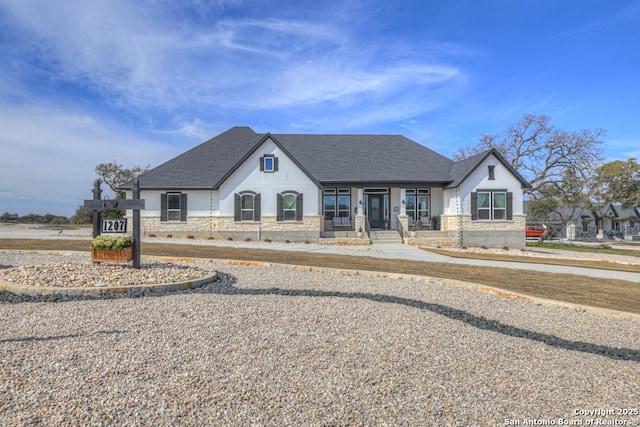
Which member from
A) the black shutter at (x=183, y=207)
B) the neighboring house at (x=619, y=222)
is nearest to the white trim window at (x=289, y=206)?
the black shutter at (x=183, y=207)

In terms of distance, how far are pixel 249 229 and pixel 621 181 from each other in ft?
127

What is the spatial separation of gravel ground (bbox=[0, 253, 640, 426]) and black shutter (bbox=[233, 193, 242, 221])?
16.0 m

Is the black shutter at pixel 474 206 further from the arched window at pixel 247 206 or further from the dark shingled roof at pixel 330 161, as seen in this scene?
the arched window at pixel 247 206

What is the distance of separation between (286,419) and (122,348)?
7.56 feet

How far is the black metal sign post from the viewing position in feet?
29.0

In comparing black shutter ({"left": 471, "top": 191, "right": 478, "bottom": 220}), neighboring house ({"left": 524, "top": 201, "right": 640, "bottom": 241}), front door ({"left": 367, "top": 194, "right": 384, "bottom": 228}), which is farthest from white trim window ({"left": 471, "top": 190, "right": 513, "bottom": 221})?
neighboring house ({"left": 524, "top": 201, "right": 640, "bottom": 241})

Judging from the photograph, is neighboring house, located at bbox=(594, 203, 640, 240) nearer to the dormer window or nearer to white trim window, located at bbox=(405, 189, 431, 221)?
white trim window, located at bbox=(405, 189, 431, 221)

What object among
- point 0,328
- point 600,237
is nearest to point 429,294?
point 0,328

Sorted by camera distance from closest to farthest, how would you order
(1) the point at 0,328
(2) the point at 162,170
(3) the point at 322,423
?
(3) the point at 322,423, (1) the point at 0,328, (2) the point at 162,170

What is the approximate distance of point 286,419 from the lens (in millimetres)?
2984

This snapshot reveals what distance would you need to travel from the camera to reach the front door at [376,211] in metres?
24.9

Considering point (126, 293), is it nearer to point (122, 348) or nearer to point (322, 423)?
point (122, 348)

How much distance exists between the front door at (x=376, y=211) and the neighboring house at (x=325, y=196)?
0.06 m

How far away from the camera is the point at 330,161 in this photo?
25.5 meters
